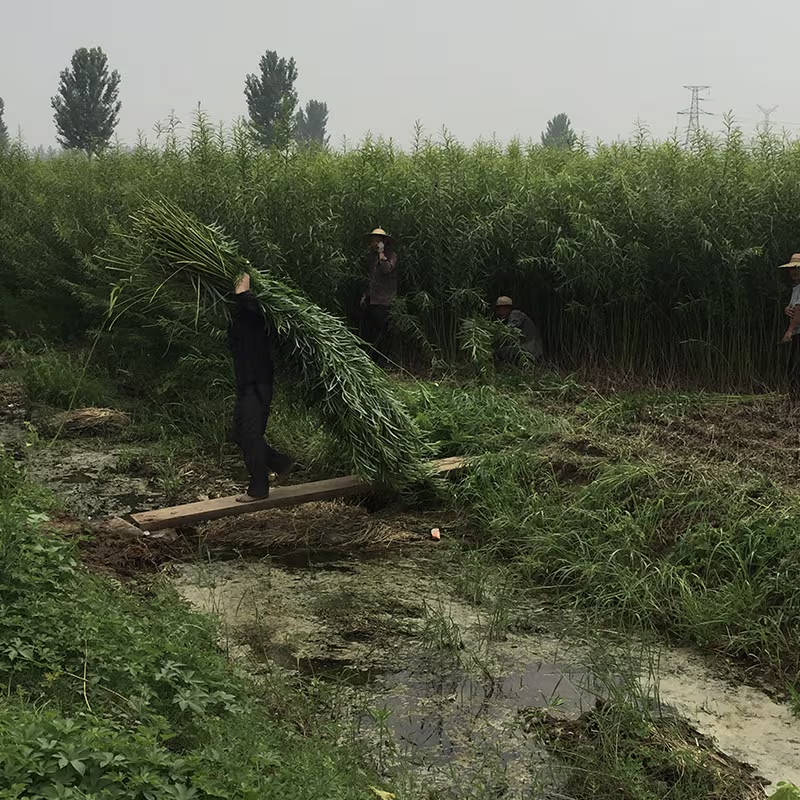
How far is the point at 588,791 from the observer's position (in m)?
3.26

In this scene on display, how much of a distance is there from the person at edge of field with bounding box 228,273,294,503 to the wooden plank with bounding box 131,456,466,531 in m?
0.09

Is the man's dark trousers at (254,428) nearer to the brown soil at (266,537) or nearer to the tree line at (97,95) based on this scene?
the brown soil at (266,537)

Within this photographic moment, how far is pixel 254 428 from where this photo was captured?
5.63m

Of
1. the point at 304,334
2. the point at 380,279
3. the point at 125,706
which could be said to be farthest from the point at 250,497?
the point at 380,279

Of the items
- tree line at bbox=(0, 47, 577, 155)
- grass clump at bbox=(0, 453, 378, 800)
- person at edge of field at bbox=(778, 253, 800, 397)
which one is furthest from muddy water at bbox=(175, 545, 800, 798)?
tree line at bbox=(0, 47, 577, 155)

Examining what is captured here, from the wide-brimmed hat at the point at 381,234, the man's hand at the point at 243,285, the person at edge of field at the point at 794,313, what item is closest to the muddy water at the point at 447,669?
the man's hand at the point at 243,285

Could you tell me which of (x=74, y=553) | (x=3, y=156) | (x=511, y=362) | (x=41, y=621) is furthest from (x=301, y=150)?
(x=41, y=621)

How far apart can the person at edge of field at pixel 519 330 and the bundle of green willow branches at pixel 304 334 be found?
9.51 feet

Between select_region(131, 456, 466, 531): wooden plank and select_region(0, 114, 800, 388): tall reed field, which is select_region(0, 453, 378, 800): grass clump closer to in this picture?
select_region(131, 456, 466, 531): wooden plank

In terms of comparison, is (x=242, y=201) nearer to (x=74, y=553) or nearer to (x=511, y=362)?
(x=511, y=362)

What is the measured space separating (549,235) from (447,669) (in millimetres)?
5401

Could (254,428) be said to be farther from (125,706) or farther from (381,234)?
(381,234)

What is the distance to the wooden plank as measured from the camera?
5.50 metres

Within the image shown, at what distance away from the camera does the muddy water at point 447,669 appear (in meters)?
3.50
